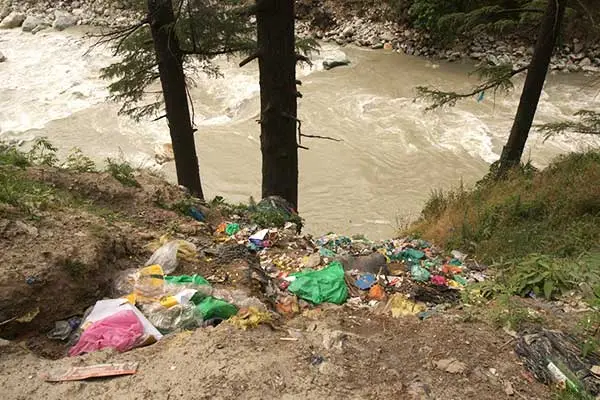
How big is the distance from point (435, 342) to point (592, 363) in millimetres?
943

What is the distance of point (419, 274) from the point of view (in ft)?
16.6

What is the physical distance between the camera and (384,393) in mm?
2910

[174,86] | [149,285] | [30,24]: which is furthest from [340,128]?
[30,24]

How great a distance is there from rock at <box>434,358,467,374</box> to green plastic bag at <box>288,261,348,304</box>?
1250 mm

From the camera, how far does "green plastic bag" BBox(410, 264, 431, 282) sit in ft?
16.2

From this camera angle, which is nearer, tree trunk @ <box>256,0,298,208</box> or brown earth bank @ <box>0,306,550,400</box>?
brown earth bank @ <box>0,306,550,400</box>

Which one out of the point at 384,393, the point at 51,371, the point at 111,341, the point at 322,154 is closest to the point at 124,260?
the point at 111,341

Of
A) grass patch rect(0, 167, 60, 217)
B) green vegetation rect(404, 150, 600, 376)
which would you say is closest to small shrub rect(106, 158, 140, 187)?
grass patch rect(0, 167, 60, 217)

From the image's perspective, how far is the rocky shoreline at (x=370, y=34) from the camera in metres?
16.1

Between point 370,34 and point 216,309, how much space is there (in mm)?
17150

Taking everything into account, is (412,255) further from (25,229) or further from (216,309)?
(25,229)

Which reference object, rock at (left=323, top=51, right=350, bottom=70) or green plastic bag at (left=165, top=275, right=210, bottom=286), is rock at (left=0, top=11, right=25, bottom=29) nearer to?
rock at (left=323, top=51, right=350, bottom=70)

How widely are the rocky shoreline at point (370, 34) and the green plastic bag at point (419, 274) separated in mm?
9886

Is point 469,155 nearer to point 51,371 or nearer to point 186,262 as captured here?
point 186,262
